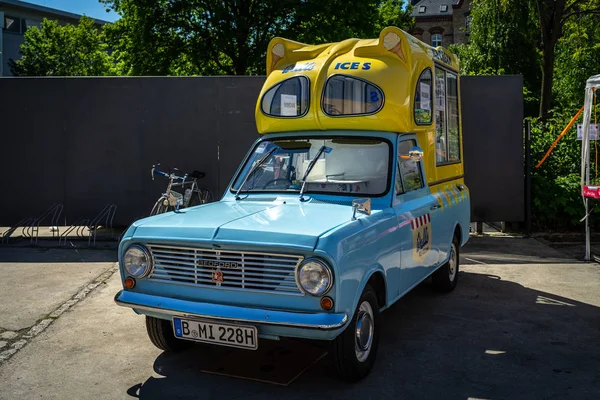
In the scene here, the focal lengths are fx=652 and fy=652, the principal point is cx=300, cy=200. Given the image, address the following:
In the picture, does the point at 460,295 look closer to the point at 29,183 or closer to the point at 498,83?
the point at 498,83

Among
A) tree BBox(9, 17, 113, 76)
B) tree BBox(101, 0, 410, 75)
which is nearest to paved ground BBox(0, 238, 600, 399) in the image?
tree BBox(101, 0, 410, 75)

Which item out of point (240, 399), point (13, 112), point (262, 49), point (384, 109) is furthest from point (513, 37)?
point (240, 399)

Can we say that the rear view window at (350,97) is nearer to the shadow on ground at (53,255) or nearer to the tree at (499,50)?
the shadow on ground at (53,255)

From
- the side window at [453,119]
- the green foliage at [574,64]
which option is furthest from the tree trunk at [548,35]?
the side window at [453,119]

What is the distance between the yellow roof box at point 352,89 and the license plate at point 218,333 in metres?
2.47

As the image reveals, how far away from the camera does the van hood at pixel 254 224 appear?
4430mm

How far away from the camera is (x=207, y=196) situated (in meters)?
11.7

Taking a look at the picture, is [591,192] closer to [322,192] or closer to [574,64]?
[322,192]

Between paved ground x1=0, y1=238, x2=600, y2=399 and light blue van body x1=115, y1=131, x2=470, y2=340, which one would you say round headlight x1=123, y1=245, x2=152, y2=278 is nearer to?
light blue van body x1=115, y1=131, x2=470, y2=340

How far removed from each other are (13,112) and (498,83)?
8865 millimetres

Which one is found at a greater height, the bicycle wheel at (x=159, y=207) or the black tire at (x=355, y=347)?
the bicycle wheel at (x=159, y=207)

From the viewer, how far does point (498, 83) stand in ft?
38.7

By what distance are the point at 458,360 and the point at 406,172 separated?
1.77 meters

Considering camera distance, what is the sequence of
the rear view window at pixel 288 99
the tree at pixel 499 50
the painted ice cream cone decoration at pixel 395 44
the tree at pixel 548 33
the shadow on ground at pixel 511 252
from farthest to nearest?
the tree at pixel 499 50, the tree at pixel 548 33, the shadow on ground at pixel 511 252, the rear view window at pixel 288 99, the painted ice cream cone decoration at pixel 395 44
